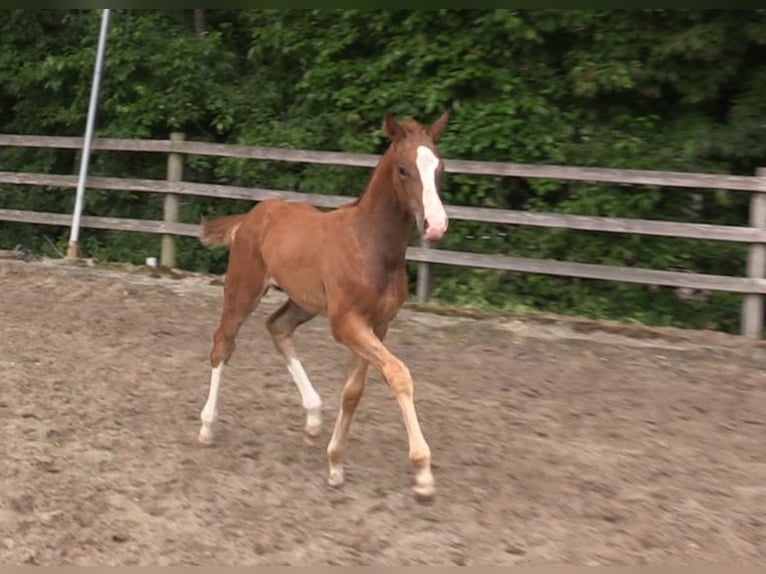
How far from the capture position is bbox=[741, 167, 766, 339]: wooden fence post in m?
7.31

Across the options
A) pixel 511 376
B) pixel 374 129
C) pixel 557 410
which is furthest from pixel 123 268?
pixel 557 410

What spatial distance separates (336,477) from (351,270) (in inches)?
39.4

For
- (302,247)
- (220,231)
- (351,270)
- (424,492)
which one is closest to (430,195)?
(351,270)

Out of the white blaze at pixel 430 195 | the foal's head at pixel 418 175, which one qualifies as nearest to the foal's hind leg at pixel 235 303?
the foal's head at pixel 418 175

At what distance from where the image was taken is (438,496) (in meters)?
4.04

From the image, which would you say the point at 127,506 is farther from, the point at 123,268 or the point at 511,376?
the point at 123,268

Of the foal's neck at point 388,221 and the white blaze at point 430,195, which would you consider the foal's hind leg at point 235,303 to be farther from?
the white blaze at point 430,195

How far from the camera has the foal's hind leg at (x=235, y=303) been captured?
487 centimetres

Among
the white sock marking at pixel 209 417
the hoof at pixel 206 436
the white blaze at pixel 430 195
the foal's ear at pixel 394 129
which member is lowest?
the hoof at pixel 206 436

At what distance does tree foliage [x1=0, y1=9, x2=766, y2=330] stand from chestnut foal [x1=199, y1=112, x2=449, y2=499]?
386 cm

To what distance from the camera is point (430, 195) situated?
366cm

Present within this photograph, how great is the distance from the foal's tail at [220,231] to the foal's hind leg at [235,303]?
0.31 meters

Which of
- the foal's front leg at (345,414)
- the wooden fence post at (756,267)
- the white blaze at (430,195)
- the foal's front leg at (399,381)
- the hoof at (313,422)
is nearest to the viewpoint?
the white blaze at (430,195)

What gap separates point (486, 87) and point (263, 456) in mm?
5916
